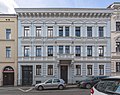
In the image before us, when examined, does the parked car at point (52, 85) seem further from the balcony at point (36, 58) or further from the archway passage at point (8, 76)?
the archway passage at point (8, 76)

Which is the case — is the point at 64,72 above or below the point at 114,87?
below

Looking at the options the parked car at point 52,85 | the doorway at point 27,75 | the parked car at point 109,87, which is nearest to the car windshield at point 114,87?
the parked car at point 109,87

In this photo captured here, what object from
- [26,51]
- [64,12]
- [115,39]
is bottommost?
[26,51]

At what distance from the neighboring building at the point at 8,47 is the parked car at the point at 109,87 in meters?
32.2

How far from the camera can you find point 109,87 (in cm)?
661

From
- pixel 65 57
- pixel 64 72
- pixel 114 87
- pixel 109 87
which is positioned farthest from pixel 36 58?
pixel 114 87

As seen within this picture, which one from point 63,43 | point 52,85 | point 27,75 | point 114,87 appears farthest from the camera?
point 63,43

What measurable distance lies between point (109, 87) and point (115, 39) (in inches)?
1316

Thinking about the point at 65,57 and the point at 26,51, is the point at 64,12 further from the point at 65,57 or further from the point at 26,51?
the point at 26,51

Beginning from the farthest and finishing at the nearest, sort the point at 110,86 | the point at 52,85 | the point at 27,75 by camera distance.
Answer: the point at 27,75
the point at 52,85
the point at 110,86

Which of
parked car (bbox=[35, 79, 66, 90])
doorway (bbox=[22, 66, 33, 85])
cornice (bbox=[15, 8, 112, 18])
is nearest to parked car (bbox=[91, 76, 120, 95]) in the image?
parked car (bbox=[35, 79, 66, 90])

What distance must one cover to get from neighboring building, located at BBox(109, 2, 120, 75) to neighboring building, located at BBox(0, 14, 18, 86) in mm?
15873

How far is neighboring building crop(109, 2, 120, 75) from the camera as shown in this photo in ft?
127

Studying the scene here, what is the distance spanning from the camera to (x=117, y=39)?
3906 cm
